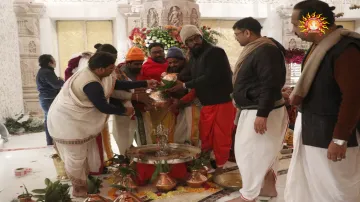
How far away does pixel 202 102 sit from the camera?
3322mm

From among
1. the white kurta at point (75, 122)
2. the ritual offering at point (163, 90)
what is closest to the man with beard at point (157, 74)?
the ritual offering at point (163, 90)

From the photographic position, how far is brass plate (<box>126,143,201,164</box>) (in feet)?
9.42

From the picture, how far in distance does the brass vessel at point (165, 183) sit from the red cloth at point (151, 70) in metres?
1.15

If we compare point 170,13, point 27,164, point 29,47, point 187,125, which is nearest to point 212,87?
point 187,125

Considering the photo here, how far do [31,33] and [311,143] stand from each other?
6.69 m

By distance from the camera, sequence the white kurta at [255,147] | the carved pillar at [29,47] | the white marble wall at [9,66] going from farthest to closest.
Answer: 1. the carved pillar at [29,47]
2. the white marble wall at [9,66]
3. the white kurta at [255,147]

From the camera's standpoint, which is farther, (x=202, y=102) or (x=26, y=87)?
(x=26, y=87)

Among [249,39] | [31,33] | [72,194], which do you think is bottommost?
[72,194]

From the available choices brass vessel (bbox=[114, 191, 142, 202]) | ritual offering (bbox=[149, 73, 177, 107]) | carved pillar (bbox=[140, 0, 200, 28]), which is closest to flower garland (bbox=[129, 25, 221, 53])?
carved pillar (bbox=[140, 0, 200, 28])

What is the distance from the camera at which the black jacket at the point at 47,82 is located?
182 inches

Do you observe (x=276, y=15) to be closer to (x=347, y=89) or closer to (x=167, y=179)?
(x=167, y=179)

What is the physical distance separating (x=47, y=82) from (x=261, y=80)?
3.38 m

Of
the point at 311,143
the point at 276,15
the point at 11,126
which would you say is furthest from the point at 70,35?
the point at 311,143

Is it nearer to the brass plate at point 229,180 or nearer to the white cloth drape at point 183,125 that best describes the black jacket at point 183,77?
Answer: the white cloth drape at point 183,125
